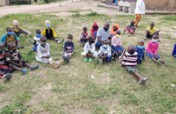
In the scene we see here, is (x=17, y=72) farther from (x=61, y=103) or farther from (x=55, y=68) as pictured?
(x=61, y=103)

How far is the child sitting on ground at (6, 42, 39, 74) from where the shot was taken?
5.87m

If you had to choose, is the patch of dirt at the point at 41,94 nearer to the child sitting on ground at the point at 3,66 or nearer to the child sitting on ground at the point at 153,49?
the child sitting on ground at the point at 3,66

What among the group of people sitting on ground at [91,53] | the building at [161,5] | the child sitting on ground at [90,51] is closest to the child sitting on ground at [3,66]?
the group of people sitting on ground at [91,53]

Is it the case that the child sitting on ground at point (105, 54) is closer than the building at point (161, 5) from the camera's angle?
Yes

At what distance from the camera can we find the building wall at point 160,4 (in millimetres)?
15155

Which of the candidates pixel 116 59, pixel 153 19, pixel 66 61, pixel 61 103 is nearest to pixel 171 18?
pixel 153 19

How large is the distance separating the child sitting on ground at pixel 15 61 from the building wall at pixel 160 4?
36.7 ft

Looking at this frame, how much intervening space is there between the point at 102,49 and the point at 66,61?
44.5 inches

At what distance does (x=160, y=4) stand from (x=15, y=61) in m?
11.9

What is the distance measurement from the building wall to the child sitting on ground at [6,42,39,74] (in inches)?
440

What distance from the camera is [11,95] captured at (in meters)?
5.02

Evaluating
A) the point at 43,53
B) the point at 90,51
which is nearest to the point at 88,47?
the point at 90,51

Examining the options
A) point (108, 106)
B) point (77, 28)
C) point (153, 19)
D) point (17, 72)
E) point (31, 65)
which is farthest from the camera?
point (153, 19)

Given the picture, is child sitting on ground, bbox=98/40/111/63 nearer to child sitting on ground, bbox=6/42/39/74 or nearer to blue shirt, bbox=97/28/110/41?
blue shirt, bbox=97/28/110/41
